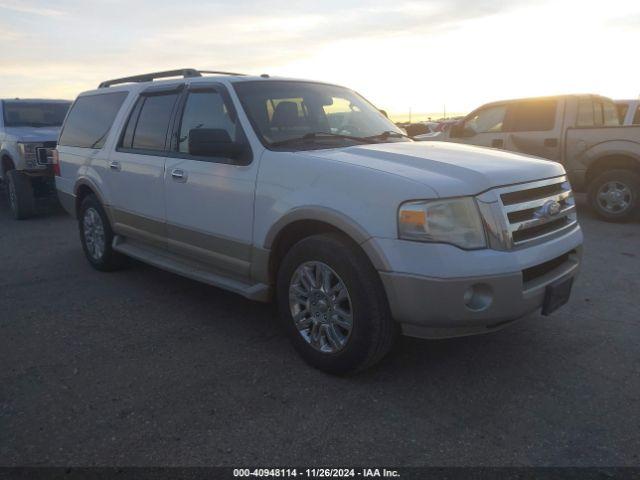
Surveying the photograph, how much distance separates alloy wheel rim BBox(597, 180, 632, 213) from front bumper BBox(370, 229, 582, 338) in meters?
5.56

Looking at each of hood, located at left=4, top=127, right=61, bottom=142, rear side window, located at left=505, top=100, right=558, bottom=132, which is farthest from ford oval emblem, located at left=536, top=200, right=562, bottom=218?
hood, located at left=4, top=127, right=61, bottom=142

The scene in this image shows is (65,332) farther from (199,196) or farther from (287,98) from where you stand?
(287,98)

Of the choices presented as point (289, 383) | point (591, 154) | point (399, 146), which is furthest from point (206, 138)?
point (591, 154)

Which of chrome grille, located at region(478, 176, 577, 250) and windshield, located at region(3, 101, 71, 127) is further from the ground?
windshield, located at region(3, 101, 71, 127)

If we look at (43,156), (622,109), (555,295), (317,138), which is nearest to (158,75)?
(317,138)

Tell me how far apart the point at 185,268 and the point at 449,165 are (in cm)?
224

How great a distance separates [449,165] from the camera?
311 centimetres

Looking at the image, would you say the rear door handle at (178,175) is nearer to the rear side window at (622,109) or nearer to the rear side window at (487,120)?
the rear side window at (487,120)

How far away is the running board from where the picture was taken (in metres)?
3.62

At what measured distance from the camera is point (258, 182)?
3496mm

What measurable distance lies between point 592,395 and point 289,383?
1.73 meters

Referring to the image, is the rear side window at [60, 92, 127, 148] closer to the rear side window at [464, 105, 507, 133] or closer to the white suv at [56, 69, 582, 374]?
the white suv at [56, 69, 582, 374]

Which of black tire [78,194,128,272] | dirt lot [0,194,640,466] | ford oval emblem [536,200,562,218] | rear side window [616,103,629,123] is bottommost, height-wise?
dirt lot [0,194,640,466]

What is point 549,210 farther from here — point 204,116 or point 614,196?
point 614,196
